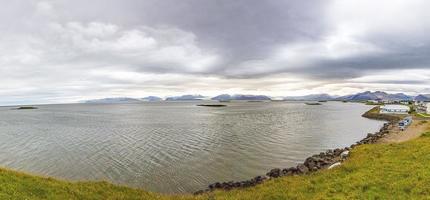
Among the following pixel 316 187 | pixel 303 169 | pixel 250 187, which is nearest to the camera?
pixel 316 187

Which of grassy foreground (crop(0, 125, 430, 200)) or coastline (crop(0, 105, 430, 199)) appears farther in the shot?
coastline (crop(0, 105, 430, 199))

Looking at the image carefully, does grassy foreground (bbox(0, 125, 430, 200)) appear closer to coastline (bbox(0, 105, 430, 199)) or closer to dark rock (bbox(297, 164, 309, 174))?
coastline (bbox(0, 105, 430, 199))

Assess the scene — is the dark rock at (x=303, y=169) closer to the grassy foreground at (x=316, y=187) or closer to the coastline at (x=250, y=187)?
the coastline at (x=250, y=187)

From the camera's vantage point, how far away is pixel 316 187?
19.9 m

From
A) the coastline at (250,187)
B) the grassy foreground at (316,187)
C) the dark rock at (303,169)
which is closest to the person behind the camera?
the grassy foreground at (316,187)

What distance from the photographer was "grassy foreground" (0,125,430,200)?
16969mm

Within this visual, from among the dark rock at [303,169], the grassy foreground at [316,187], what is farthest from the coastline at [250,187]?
the dark rock at [303,169]

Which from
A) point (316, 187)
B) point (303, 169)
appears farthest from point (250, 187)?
point (303, 169)

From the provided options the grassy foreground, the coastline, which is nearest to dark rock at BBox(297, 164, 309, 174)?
the coastline

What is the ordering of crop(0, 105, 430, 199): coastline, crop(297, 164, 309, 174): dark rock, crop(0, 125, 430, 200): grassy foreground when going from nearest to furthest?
crop(0, 125, 430, 200): grassy foreground < crop(0, 105, 430, 199): coastline < crop(297, 164, 309, 174): dark rock

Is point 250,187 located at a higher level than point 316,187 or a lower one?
lower

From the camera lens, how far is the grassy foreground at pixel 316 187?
16969 millimetres

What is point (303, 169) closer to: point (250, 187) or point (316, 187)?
point (250, 187)

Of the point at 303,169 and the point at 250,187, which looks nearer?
the point at 250,187
